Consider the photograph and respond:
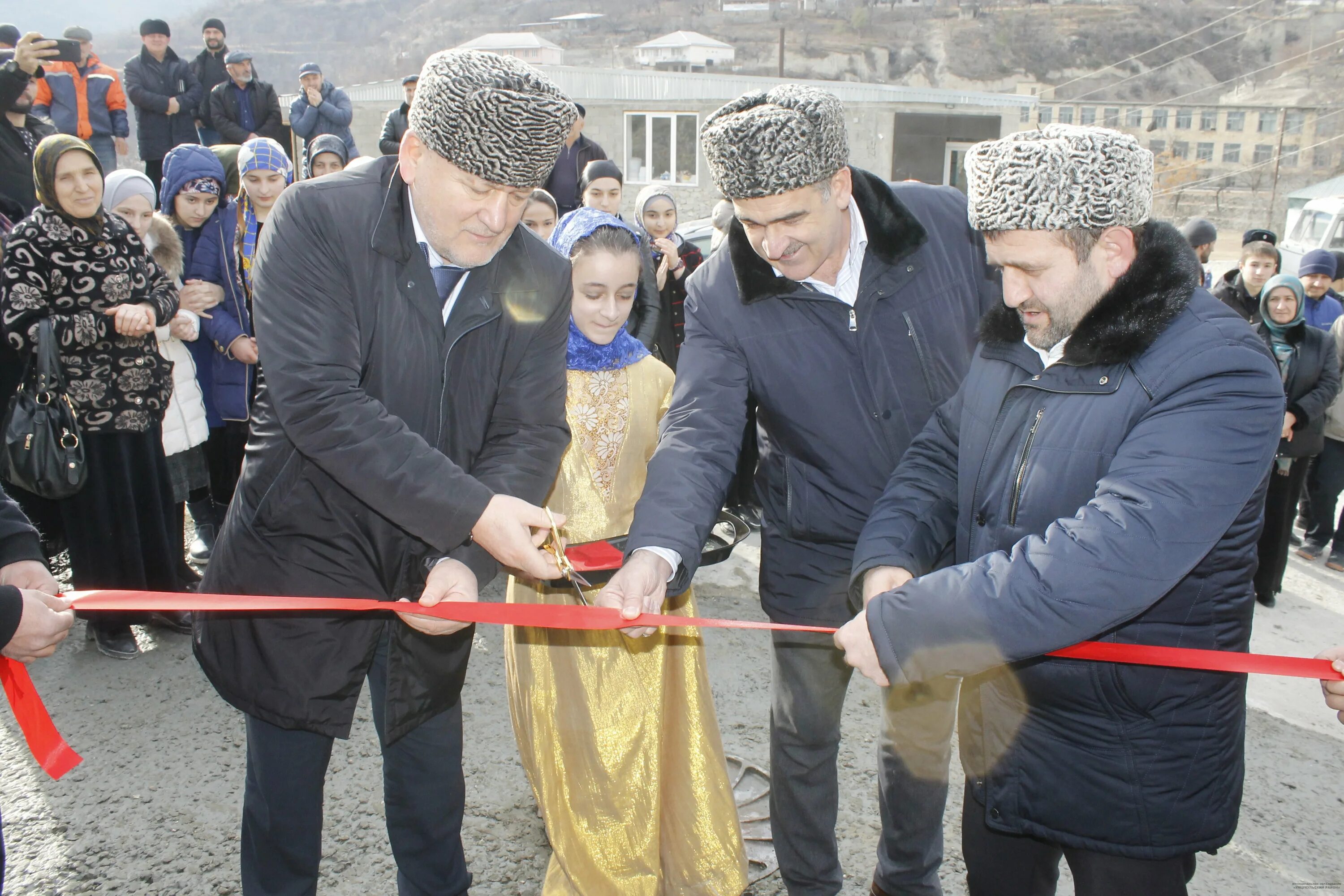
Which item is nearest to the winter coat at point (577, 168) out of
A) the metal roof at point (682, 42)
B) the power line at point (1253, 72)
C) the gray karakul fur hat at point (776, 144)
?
the gray karakul fur hat at point (776, 144)

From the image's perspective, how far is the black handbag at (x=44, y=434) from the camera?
3.65m

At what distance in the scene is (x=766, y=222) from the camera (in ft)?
8.02

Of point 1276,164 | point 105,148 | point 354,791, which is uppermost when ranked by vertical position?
point 105,148

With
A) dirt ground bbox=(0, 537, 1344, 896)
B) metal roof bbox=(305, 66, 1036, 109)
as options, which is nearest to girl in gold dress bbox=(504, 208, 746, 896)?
dirt ground bbox=(0, 537, 1344, 896)

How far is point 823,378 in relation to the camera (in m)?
2.58

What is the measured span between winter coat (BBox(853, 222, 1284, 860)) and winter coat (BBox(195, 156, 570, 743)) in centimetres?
104

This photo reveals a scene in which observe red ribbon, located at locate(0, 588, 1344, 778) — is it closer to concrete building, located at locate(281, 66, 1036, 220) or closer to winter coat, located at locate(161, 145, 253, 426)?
winter coat, located at locate(161, 145, 253, 426)

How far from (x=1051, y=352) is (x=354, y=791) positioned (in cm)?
277

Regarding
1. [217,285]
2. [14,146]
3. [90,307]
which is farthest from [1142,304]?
[14,146]

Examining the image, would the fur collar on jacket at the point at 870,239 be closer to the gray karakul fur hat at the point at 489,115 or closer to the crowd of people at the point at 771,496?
the crowd of people at the point at 771,496

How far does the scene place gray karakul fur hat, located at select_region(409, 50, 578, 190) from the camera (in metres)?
1.96

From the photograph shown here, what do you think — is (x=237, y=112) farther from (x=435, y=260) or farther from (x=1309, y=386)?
(x=1309, y=386)

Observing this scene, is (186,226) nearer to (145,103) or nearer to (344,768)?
(344,768)

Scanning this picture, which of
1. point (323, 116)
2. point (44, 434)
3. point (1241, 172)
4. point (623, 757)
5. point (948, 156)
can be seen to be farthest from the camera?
point (1241, 172)
